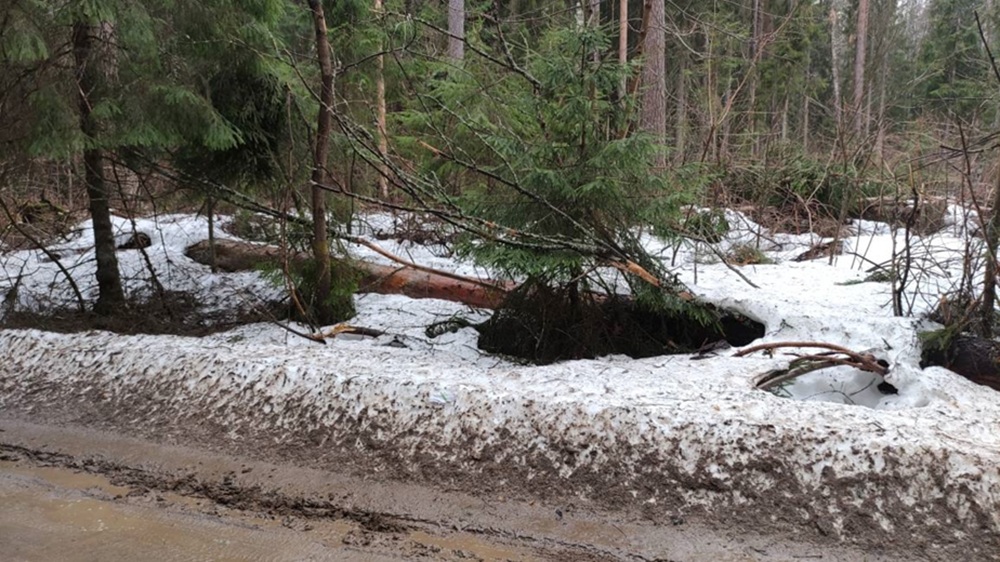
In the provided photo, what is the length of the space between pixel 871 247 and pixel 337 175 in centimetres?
787

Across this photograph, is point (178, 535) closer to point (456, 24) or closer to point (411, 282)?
point (411, 282)

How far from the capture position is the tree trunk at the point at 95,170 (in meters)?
6.11

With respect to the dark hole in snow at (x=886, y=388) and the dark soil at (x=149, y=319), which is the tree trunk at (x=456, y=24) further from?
the dark hole in snow at (x=886, y=388)

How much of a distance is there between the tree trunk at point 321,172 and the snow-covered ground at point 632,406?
50 cm

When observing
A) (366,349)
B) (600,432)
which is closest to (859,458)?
(600,432)

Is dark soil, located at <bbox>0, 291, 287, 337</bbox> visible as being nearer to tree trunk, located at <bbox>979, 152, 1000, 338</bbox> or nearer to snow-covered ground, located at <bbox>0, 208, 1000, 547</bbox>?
snow-covered ground, located at <bbox>0, 208, 1000, 547</bbox>

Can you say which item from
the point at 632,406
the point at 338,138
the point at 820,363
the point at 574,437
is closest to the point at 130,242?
the point at 338,138

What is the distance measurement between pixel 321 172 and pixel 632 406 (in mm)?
4128

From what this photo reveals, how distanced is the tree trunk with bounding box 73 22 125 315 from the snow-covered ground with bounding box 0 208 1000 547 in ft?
3.67

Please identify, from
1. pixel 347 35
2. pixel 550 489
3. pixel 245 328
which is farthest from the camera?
pixel 347 35

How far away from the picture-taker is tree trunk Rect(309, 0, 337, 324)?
6.12 m

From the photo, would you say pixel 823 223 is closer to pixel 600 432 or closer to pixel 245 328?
pixel 600 432

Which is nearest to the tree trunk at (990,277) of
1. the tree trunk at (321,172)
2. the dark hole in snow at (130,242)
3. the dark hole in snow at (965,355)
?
the dark hole in snow at (965,355)

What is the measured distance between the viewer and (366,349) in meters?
5.89
